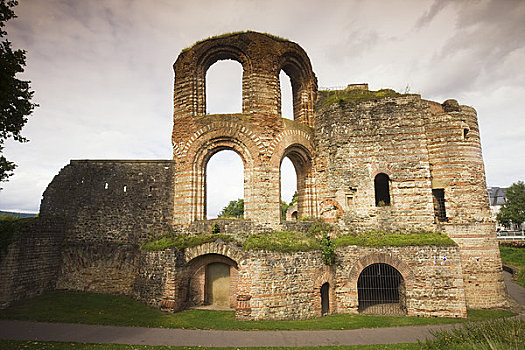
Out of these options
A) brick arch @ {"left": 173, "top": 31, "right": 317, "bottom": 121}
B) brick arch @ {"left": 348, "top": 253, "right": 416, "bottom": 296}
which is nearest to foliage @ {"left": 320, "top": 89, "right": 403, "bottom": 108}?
brick arch @ {"left": 173, "top": 31, "right": 317, "bottom": 121}

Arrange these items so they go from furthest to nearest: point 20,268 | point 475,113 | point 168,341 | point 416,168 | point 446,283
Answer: point 475,113 → point 416,168 → point 20,268 → point 446,283 → point 168,341

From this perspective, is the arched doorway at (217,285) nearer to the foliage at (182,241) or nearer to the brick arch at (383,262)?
the foliage at (182,241)

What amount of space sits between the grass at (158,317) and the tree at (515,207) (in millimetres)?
35212

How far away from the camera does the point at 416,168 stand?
46.9 ft

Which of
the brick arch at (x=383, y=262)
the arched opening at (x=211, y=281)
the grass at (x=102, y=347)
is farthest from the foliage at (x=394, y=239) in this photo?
the arched opening at (x=211, y=281)

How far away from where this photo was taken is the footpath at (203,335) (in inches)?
366

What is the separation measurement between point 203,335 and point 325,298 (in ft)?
18.0

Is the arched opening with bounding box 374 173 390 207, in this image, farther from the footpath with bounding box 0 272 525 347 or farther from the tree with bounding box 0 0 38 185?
the tree with bounding box 0 0 38 185

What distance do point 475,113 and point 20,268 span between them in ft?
72.7

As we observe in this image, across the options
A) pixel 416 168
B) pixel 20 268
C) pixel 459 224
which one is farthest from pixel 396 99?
pixel 20 268

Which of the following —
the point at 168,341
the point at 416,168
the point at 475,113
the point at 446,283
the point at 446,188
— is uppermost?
the point at 475,113

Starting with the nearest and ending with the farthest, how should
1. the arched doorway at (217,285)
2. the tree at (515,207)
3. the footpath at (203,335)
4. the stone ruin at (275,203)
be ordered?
the footpath at (203,335)
the stone ruin at (275,203)
the arched doorway at (217,285)
the tree at (515,207)

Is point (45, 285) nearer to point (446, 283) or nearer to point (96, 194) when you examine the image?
point (96, 194)

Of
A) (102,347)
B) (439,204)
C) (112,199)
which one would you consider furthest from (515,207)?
(102,347)
